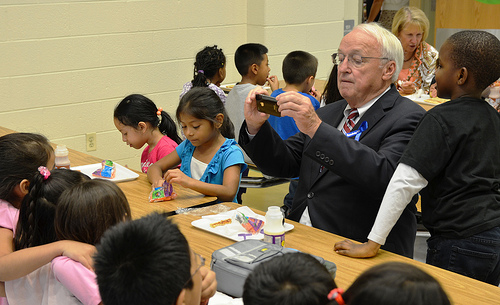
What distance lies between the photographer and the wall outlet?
4.83 m

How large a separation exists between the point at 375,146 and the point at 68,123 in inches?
131

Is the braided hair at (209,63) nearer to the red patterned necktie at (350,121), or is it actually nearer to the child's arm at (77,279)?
the red patterned necktie at (350,121)

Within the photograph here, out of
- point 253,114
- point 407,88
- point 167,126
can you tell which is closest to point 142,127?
point 167,126

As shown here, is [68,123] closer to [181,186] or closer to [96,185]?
[181,186]

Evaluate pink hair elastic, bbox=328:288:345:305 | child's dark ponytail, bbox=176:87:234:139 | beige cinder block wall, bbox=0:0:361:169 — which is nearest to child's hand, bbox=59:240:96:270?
pink hair elastic, bbox=328:288:345:305

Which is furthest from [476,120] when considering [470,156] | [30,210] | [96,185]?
[30,210]

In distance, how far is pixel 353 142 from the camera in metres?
1.92

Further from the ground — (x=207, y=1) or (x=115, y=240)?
(x=207, y=1)

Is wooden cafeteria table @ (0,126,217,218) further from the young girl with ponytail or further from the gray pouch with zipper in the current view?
the young girl with ponytail

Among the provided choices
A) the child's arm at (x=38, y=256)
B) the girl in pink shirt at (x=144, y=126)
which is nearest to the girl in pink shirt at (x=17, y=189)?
the child's arm at (x=38, y=256)

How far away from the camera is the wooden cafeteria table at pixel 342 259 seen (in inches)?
61.2

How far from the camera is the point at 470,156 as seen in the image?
1.77m

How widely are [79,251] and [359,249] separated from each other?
862 mm

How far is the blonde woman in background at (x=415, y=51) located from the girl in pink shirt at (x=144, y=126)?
2148 mm
